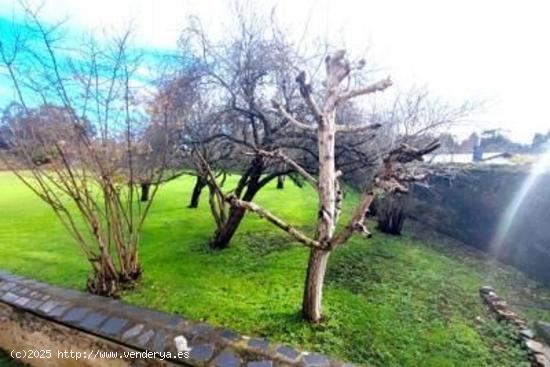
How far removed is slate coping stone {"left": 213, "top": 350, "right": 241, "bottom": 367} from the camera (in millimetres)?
2660

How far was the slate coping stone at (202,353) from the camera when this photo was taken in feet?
8.90

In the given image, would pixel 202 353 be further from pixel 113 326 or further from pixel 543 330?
pixel 543 330

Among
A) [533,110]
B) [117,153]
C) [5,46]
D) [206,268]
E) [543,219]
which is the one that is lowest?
[206,268]

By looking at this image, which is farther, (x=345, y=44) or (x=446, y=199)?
(x=446, y=199)

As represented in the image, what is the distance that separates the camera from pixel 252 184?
23.1 feet

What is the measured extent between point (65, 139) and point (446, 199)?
31.7 feet

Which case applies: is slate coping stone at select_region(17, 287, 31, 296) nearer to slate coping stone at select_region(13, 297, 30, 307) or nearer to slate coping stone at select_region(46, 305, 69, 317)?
slate coping stone at select_region(13, 297, 30, 307)

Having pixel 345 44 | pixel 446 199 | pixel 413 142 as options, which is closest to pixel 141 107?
pixel 345 44

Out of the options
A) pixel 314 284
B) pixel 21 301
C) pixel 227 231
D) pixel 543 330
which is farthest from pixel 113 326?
pixel 543 330

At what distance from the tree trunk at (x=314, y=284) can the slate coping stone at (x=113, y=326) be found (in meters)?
1.84

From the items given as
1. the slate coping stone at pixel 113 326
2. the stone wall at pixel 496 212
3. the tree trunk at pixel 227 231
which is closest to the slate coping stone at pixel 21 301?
the slate coping stone at pixel 113 326

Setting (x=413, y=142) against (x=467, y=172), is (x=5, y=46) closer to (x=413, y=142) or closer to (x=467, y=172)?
(x=413, y=142)

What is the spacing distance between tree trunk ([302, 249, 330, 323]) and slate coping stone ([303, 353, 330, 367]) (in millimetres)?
1265

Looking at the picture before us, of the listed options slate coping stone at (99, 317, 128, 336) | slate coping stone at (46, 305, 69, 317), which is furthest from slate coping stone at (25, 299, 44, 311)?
slate coping stone at (99, 317, 128, 336)
